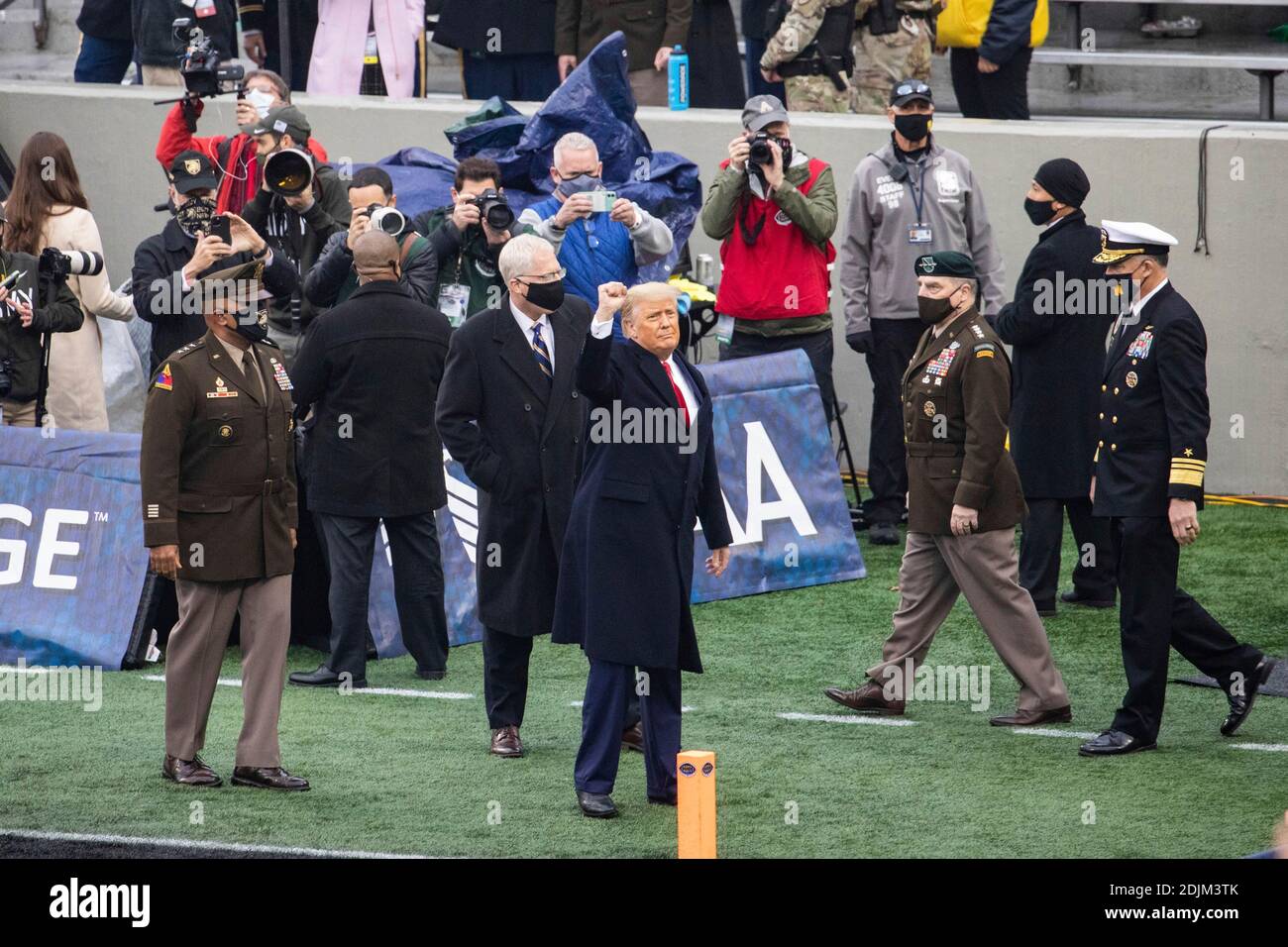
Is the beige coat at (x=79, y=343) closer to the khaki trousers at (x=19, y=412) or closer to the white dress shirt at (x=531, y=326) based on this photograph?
the khaki trousers at (x=19, y=412)

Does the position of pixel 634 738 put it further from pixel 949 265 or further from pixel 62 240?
pixel 62 240

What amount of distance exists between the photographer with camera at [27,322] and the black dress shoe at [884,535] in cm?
451

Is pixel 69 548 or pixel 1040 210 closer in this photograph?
pixel 69 548

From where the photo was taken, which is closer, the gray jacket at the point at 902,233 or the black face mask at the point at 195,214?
the black face mask at the point at 195,214

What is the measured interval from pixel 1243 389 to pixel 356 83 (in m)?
6.44

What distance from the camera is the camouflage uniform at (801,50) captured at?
13.3 metres

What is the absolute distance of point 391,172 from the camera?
12.8 metres

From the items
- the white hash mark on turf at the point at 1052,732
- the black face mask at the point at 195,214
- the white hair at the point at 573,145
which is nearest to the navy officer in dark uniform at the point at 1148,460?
the white hash mark on turf at the point at 1052,732

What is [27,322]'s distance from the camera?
10.1m

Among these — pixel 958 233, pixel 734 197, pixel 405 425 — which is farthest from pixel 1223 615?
pixel 405 425

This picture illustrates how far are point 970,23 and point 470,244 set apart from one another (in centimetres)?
436

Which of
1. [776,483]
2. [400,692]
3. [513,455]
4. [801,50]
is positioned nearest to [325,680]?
[400,692]

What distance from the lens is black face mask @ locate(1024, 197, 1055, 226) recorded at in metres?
10.3

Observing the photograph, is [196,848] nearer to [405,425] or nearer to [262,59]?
[405,425]
